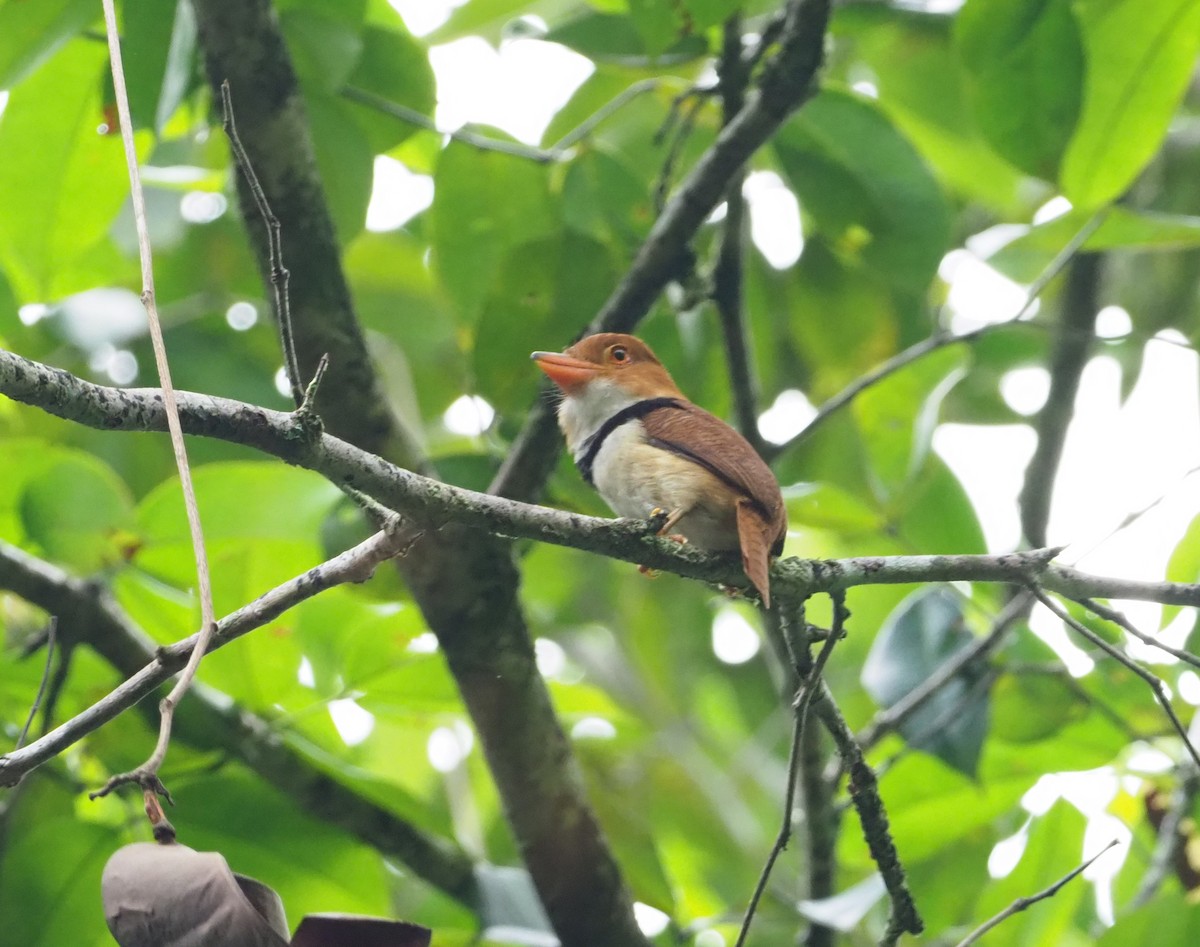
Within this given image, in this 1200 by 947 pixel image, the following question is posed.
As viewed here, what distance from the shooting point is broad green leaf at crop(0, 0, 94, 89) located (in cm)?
253

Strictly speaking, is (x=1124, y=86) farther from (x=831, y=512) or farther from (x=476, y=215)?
(x=476, y=215)

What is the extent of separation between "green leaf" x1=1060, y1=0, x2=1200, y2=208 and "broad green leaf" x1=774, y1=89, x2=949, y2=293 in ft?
1.13

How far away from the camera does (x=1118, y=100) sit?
299 centimetres

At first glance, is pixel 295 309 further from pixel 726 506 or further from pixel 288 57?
pixel 726 506

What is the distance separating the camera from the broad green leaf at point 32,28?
8.30 feet

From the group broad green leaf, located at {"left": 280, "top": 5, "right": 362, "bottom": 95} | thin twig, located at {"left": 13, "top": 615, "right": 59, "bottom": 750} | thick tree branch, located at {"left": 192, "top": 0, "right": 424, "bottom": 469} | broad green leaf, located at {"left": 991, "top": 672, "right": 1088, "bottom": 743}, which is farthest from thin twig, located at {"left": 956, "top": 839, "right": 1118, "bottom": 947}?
broad green leaf, located at {"left": 280, "top": 5, "right": 362, "bottom": 95}

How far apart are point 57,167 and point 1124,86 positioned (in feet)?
8.35

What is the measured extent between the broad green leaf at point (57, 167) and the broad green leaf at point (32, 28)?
1.04ft

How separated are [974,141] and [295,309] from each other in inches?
88.4

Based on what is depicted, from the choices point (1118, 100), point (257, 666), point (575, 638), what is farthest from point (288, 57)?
point (575, 638)

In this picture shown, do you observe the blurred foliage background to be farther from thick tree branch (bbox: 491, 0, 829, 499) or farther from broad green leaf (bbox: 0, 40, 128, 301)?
thick tree branch (bbox: 491, 0, 829, 499)

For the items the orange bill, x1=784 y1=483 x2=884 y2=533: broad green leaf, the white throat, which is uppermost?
the orange bill

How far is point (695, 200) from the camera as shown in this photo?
281 centimetres

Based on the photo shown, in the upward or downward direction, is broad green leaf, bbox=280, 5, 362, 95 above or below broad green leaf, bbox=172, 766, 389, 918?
above
